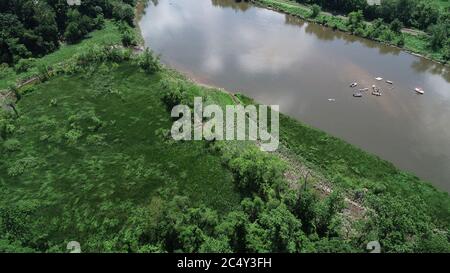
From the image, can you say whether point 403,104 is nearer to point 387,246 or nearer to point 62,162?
point 387,246

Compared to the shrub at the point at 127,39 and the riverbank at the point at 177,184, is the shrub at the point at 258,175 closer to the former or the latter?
the riverbank at the point at 177,184

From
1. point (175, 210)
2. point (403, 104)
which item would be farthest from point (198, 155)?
point (403, 104)

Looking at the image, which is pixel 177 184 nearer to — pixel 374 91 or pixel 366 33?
pixel 374 91

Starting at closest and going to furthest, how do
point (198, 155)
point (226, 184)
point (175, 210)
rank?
point (175, 210) → point (226, 184) → point (198, 155)

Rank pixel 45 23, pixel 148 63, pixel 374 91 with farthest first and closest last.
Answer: pixel 45 23 < pixel 148 63 < pixel 374 91

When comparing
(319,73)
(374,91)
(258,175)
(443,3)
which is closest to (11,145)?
Result: (258,175)

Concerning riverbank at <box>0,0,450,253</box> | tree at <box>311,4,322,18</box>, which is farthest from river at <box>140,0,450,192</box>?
riverbank at <box>0,0,450,253</box>

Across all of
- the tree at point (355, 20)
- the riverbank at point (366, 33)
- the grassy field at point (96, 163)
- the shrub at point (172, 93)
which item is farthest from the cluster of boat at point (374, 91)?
the shrub at point (172, 93)
